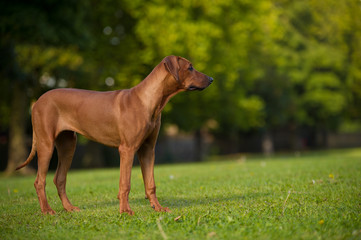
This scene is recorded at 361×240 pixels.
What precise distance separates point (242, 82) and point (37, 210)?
23.3 meters

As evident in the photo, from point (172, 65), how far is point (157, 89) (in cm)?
39

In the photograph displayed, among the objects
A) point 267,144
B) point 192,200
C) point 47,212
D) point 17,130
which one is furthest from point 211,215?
point 267,144

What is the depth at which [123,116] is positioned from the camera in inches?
217

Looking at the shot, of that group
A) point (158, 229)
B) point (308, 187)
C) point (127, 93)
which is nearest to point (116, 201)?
point (127, 93)

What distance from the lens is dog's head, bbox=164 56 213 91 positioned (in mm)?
5594

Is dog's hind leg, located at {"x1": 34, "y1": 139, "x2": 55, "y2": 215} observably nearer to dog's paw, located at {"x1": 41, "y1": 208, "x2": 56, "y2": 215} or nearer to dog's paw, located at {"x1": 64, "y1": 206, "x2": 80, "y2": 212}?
dog's paw, located at {"x1": 41, "y1": 208, "x2": 56, "y2": 215}

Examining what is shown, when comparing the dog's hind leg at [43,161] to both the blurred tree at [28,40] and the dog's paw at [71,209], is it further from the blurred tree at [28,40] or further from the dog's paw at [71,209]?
the blurred tree at [28,40]

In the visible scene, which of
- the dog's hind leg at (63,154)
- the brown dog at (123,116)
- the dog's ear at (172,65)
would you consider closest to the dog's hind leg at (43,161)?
the brown dog at (123,116)

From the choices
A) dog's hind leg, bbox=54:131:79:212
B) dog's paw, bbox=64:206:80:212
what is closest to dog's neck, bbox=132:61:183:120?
dog's hind leg, bbox=54:131:79:212

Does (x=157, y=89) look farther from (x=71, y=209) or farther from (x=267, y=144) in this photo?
(x=267, y=144)

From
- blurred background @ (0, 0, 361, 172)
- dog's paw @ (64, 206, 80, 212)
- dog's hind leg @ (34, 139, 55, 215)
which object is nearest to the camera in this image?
dog's hind leg @ (34, 139, 55, 215)

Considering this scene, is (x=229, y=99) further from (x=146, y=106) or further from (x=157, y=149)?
(x=146, y=106)

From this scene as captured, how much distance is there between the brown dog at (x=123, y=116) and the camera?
545cm

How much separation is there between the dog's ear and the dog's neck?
108 millimetres
